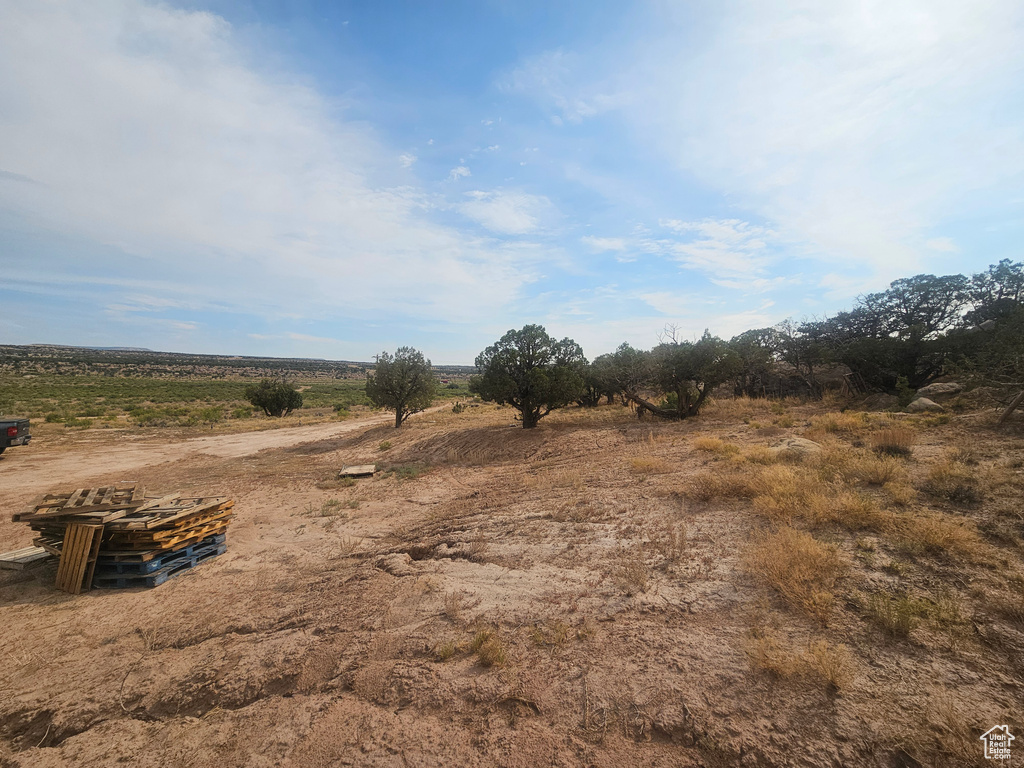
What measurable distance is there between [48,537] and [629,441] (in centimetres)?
1537

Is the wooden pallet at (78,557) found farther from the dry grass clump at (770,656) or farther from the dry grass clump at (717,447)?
the dry grass clump at (717,447)

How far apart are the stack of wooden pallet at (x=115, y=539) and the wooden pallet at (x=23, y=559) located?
0.38 meters

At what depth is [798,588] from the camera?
4785 mm

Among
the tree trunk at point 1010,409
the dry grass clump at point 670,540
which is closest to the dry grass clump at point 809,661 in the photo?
the dry grass clump at point 670,540

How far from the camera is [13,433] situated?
17438 mm

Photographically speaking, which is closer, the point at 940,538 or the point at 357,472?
the point at 940,538

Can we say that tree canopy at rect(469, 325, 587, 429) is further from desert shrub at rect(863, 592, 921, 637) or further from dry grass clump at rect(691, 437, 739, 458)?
desert shrub at rect(863, 592, 921, 637)

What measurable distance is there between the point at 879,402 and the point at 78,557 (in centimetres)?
2821

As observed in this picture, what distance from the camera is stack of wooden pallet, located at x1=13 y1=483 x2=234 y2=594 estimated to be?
6.58 metres

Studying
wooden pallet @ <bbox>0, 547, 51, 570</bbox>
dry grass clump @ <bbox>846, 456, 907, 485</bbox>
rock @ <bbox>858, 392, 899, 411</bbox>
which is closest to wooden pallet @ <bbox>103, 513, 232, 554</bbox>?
wooden pallet @ <bbox>0, 547, 51, 570</bbox>

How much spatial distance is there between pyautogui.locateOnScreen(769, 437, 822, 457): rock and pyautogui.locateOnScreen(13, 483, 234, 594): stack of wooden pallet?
42.6ft

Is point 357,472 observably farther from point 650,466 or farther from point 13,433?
point 13,433

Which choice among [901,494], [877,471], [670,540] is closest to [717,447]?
[877,471]

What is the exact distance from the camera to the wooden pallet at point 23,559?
714 cm
